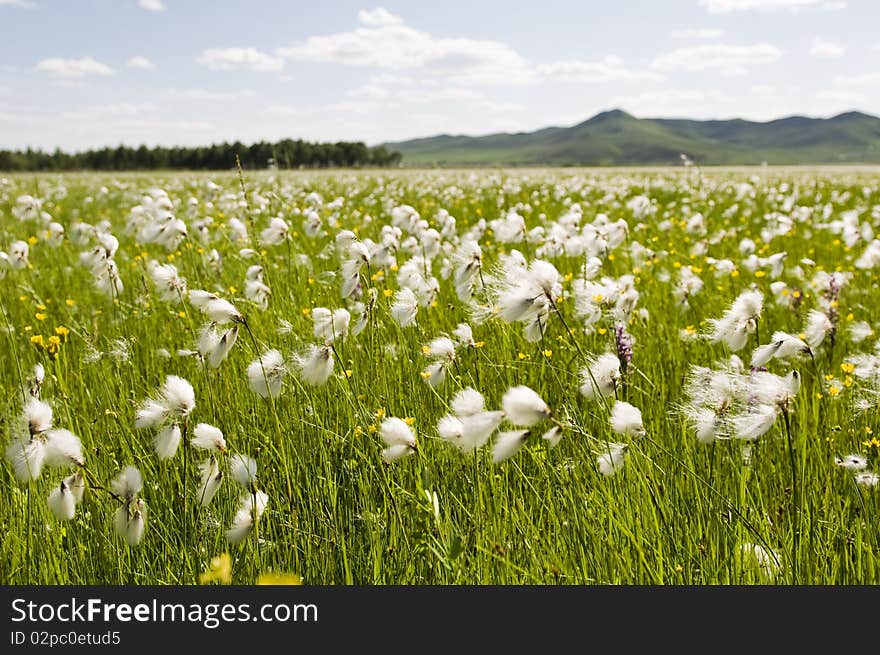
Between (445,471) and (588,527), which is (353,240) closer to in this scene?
(445,471)

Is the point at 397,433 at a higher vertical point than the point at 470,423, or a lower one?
lower

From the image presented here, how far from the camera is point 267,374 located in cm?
265

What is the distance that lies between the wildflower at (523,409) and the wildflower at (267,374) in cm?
121

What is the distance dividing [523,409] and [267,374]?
1282 millimetres

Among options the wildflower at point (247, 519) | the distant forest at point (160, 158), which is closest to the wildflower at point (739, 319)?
the wildflower at point (247, 519)

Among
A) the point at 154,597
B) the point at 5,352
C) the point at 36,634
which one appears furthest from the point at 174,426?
the point at 5,352

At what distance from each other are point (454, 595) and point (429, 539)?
1.11 ft

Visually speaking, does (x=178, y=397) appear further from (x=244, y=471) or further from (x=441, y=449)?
(x=441, y=449)

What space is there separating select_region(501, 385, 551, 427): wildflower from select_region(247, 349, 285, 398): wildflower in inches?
47.6

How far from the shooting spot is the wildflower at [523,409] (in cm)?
172

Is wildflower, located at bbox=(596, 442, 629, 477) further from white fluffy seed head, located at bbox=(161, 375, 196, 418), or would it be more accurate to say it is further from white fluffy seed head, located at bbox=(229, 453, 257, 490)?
white fluffy seed head, located at bbox=(161, 375, 196, 418)

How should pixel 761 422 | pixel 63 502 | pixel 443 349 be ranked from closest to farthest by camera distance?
pixel 761 422
pixel 63 502
pixel 443 349

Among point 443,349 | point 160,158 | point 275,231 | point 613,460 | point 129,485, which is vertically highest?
point 160,158

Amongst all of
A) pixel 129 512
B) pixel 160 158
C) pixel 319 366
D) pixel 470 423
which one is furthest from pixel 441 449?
pixel 160 158
